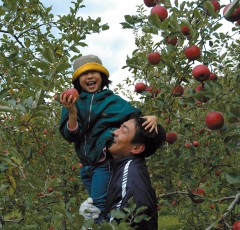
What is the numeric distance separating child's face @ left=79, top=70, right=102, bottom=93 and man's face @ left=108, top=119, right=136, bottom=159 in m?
0.35

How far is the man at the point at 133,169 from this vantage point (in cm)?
183

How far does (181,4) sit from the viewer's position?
2598 mm

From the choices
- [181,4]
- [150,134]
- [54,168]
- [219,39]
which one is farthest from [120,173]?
[219,39]

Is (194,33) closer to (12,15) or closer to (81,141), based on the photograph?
(81,141)

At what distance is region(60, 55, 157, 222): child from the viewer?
211cm

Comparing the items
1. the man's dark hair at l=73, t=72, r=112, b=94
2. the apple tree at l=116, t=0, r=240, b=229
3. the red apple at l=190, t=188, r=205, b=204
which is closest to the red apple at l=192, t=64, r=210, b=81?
the apple tree at l=116, t=0, r=240, b=229

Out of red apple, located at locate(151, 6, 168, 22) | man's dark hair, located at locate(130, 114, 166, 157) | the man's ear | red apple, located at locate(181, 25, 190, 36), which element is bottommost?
the man's ear

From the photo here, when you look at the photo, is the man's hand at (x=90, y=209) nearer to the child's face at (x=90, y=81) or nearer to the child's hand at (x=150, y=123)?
the child's hand at (x=150, y=123)

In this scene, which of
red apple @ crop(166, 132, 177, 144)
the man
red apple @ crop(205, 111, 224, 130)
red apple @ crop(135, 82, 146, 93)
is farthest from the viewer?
red apple @ crop(135, 82, 146, 93)

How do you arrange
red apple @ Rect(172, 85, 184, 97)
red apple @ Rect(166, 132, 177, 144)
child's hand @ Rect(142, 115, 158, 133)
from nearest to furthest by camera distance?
child's hand @ Rect(142, 115, 158, 133) → red apple @ Rect(172, 85, 184, 97) → red apple @ Rect(166, 132, 177, 144)

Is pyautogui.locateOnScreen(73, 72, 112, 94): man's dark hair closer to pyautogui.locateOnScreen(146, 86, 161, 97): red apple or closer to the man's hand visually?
pyautogui.locateOnScreen(146, 86, 161, 97): red apple

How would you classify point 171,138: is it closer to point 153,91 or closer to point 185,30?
point 153,91

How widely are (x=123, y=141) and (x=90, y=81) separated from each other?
0.46 meters

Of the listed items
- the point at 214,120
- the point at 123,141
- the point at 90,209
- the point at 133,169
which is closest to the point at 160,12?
the point at 214,120
